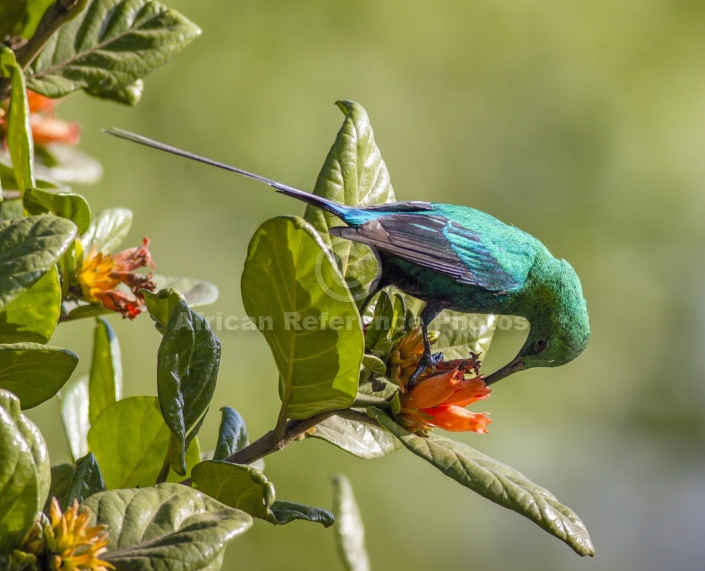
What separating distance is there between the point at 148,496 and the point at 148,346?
11.9 ft

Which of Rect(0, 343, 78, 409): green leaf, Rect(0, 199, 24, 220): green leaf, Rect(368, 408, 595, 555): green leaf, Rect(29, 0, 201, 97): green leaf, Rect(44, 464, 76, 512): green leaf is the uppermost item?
Rect(29, 0, 201, 97): green leaf

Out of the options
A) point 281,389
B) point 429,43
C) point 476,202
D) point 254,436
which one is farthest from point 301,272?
point 429,43

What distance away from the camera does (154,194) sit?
18.2 ft

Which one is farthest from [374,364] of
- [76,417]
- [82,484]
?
[76,417]

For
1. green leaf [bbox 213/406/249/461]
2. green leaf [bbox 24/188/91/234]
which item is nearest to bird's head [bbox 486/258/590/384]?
green leaf [bbox 213/406/249/461]

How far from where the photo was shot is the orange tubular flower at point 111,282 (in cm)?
234

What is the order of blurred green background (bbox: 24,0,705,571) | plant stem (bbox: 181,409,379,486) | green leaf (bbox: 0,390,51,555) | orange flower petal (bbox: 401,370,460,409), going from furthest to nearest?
blurred green background (bbox: 24,0,705,571) → orange flower petal (bbox: 401,370,460,409) → plant stem (bbox: 181,409,379,486) → green leaf (bbox: 0,390,51,555)

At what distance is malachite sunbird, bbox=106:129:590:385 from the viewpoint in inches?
109

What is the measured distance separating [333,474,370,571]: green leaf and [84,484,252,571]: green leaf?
3.07ft

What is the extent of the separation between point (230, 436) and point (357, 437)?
35 cm

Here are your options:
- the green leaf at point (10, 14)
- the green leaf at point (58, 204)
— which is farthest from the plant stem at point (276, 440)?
the green leaf at point (10, 14)

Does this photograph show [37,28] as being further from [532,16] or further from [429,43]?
[532,16]

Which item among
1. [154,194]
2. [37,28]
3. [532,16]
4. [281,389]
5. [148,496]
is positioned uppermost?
[532,16]

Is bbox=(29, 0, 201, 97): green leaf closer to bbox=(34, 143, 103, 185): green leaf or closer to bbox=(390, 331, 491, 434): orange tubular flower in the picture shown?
bbox=(34, 143, 103, 185): green leaf
